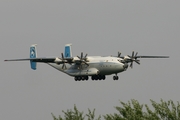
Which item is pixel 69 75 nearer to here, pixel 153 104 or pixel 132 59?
pixel 132 59

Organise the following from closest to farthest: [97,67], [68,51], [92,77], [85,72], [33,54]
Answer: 1. [97,67]
2. [85,72]
3. [92,77]
4. [68,51]
5. [33,54]

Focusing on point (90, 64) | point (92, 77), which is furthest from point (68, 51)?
point (90, 64)

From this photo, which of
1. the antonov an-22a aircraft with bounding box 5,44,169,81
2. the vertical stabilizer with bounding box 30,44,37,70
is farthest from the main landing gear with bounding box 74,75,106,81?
the vertical stabilizer with bounding box 30,44,37,70

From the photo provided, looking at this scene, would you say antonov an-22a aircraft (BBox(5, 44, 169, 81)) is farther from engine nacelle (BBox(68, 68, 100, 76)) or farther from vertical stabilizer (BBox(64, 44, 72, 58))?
vertical stabilizer (BBox(64, 44, 72, 58))

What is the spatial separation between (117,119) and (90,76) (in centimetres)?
6042

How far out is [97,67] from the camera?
5094 inches

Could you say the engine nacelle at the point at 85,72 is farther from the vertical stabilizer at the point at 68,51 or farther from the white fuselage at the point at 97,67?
Result: the vertical stabilizer at the point at 68,51

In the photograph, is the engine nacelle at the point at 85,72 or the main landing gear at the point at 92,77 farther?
the main landing gear at the point at 92,77

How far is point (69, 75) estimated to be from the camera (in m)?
134

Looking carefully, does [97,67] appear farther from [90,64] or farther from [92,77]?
[92,77]

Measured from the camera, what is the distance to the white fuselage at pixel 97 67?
128 metres

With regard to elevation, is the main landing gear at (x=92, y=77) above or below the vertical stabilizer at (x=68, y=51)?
below

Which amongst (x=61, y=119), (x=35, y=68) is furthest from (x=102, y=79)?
(x=61, y=119)

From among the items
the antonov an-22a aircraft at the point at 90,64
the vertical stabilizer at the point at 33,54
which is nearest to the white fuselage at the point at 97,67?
the antonov an-22a aircraft at the point at 90,64
